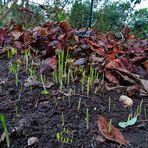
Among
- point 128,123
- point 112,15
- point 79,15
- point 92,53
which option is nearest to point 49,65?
point 92,53

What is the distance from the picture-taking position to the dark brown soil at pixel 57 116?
117 centimetres

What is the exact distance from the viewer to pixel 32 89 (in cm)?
164

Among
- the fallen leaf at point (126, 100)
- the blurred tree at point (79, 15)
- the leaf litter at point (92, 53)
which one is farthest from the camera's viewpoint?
the blurred tree at point (79, 15)

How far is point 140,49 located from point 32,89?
106 centimetres

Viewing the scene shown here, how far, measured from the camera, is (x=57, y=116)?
135cm

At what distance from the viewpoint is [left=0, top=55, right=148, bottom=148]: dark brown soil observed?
1.17 metres

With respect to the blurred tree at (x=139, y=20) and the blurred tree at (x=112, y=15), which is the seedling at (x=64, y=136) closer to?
the blurred tree at (x=112, y=15)

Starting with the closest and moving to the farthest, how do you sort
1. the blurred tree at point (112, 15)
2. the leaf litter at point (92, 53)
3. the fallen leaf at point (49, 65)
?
the leaf litter at point (92, 53)
the fallen leaf at point (49, 65)
the blurred tree at point (112, 15)

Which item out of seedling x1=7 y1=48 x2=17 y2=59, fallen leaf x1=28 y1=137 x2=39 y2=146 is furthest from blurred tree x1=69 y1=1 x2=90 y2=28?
fallen leaf x1=28 y1=137 x2=39 y2=146

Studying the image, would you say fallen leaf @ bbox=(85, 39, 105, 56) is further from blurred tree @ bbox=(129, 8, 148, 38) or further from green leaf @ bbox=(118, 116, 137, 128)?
blurred tree @ bbox=(129, 8, 148, 38)

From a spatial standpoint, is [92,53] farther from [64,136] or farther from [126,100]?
[64,136]

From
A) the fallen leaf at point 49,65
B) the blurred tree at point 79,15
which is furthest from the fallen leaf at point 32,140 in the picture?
the blurred tree at point 79,15

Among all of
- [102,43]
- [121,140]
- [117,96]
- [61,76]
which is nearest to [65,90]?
[61,76]

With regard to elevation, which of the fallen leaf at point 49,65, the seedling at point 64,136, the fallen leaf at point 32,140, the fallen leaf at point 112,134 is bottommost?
the fallen leaf at point 32,140
